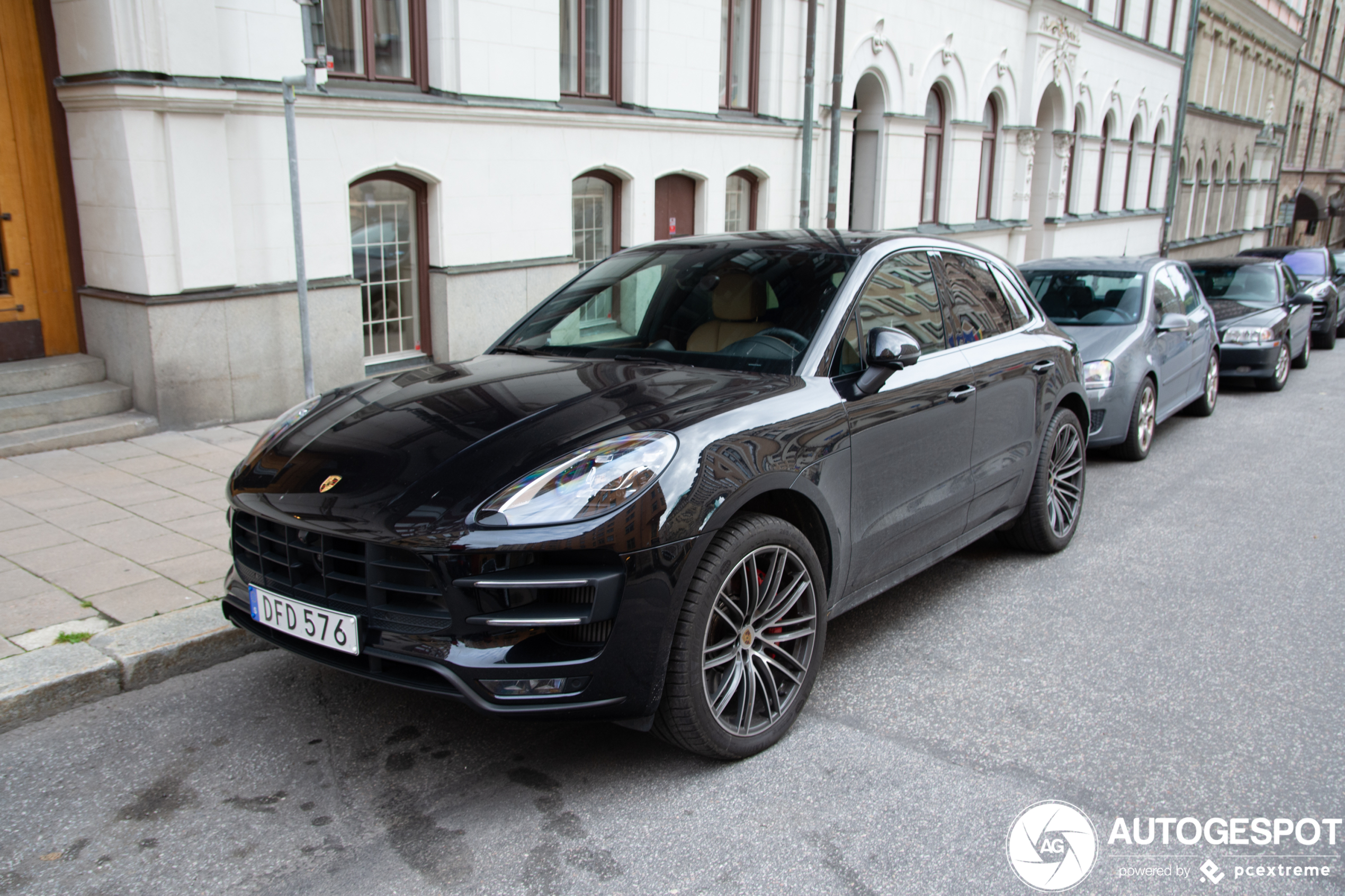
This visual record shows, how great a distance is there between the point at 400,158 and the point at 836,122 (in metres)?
7.11

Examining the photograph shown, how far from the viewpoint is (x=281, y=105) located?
8141 millimetres

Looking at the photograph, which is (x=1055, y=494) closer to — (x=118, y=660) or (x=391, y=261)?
(x=118, y=660)

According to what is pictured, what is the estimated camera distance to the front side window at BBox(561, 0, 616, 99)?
11.3 meters

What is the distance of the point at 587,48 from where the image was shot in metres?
11.6

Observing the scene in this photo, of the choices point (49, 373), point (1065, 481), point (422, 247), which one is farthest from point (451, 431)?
point (422, 247)

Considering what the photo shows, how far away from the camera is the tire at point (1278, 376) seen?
12.2 meters

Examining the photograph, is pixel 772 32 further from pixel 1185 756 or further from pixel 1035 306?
pixel 1185 756

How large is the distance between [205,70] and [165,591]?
452 cm

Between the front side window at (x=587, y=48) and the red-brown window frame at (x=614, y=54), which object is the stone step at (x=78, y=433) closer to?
the front side window at (x=587, y=48)

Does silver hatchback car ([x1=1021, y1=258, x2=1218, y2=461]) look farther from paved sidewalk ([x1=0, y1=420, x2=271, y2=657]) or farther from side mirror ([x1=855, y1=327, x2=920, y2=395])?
paved sidewalk ([x1=0, y1=420, x2=271, y2=657])

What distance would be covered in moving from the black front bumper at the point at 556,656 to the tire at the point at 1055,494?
117 inches

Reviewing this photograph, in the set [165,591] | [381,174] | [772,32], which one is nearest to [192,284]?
[381,174]

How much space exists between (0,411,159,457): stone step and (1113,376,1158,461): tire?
23.9ft

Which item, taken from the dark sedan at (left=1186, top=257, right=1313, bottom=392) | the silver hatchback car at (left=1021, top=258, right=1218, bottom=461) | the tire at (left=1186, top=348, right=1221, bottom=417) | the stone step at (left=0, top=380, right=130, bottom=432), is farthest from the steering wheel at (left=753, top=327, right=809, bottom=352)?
the dark sedan at (left=1186, top=257, right=1313, bottom=392)
